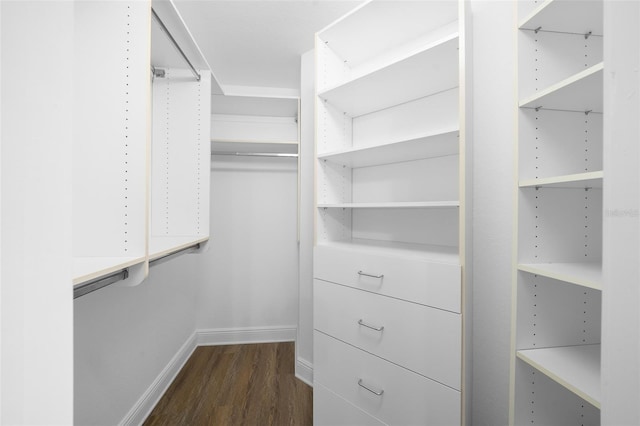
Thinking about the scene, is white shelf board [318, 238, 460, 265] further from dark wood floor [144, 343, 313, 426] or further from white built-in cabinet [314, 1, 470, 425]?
dark wood floor [144, 343, 313, 426]

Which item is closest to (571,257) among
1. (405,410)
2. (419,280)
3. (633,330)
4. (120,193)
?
(419,280)

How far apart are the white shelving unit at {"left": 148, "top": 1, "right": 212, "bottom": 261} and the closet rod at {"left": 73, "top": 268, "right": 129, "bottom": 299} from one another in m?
0.68

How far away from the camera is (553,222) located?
3.02 feet

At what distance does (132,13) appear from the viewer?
931 millimetres

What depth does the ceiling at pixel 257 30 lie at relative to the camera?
5.17 ft

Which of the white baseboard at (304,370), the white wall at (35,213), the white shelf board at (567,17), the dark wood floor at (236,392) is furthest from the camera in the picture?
the white baseboard at (304,370)

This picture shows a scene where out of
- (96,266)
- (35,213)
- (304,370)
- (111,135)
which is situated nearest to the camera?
(35,213)

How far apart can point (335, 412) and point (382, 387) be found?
351mm

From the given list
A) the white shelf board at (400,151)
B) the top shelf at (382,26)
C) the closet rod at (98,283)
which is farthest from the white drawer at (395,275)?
the top shelf at (382,26)

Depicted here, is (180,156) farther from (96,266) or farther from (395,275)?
→ (395,275)

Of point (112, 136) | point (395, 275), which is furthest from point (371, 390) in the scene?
point (112, 136)

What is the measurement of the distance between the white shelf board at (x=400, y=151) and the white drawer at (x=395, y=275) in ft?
1.66

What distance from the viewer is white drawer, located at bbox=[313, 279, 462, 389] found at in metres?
1.06

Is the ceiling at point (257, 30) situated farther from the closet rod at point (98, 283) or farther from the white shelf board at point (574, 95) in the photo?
the closet rod at point (98, 283)
